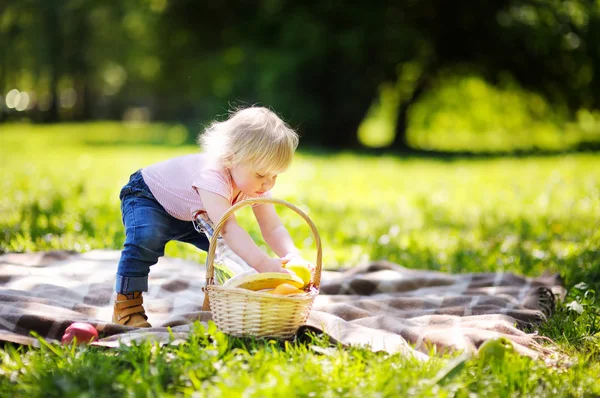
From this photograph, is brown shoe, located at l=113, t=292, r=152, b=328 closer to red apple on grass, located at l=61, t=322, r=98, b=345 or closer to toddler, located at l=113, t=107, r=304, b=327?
toddler, located at l=113, t=107, r=304, b=327

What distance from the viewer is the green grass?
237 centimetres

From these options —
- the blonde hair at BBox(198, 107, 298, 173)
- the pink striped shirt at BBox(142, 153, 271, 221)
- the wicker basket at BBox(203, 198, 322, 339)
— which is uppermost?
the blonde hair at BBox(198, 107, 298, 173)

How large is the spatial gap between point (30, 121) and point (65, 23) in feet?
18.2

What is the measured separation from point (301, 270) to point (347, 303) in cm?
67

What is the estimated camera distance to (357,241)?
546cm

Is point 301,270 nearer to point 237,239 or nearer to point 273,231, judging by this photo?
point 237,239

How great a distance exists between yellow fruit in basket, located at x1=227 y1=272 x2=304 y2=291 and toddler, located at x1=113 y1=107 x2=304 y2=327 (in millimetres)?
107

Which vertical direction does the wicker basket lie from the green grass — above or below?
above

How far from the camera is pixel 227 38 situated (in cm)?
1571

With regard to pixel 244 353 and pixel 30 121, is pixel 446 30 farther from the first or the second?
pixel 30 121

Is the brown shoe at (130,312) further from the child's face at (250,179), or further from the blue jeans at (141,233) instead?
the child's face at (250,179)

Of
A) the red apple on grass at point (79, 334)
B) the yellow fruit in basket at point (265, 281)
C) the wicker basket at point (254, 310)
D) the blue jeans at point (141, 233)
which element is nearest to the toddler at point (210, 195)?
the blue jeans at point (141, 233)

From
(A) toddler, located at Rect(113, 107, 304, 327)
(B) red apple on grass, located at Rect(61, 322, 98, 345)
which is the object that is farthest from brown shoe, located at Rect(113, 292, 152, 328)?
(B) red apple on grass, located at Rect(61, 322, 98, 345)

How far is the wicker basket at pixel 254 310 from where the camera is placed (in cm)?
279
